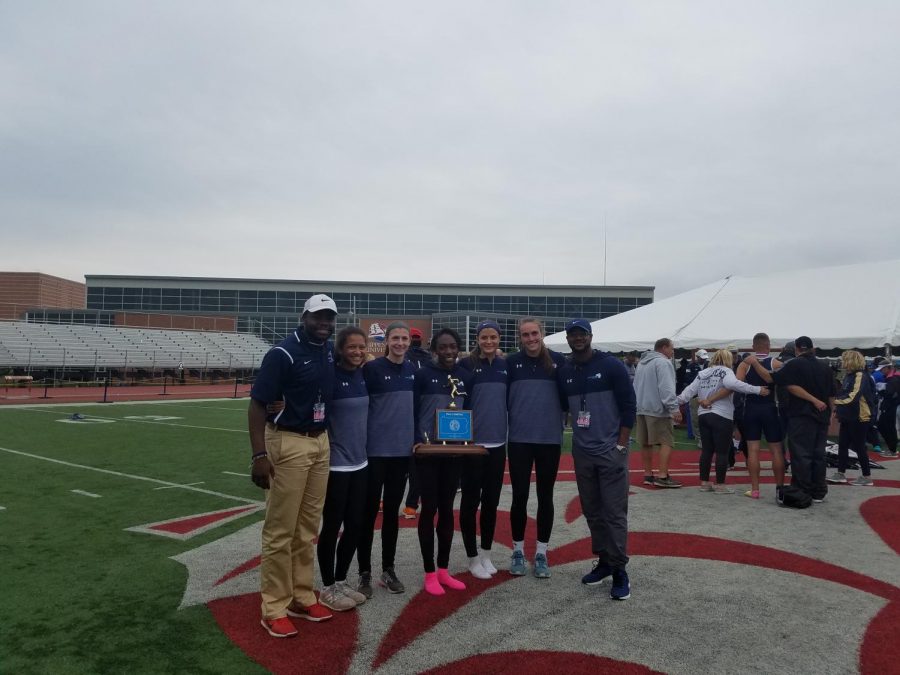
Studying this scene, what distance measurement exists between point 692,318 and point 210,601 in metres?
12.1

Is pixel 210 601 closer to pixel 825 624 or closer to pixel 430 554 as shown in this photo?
pixel 430 554

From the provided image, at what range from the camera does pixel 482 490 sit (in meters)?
4.61

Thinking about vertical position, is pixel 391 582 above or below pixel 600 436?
below

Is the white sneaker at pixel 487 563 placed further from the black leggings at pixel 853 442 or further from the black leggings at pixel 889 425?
the black leggings at pixel 889 425

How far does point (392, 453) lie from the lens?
165 inches

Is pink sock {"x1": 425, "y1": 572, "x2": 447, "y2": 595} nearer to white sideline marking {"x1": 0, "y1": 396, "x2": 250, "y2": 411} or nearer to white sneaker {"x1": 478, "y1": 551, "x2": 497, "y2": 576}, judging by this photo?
white sneaker {"x1": 478, "y1": 551, "x2": 497, "y2": 576}

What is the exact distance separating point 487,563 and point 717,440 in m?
4.13

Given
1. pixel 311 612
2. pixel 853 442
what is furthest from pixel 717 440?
pixel 311 612

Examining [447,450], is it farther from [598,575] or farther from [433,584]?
[598,575]

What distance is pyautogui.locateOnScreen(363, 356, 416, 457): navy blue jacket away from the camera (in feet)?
13.7

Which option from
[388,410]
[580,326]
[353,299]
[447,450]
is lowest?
[447,450]

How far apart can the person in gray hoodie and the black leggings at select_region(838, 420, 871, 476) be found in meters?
2.32

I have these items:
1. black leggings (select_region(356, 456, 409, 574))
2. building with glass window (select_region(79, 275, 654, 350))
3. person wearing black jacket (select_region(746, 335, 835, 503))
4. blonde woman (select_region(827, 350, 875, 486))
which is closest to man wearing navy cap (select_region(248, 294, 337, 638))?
black leggings (select_region(356, 456, 409, 574))

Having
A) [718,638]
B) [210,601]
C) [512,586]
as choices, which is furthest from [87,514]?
[718,638]
